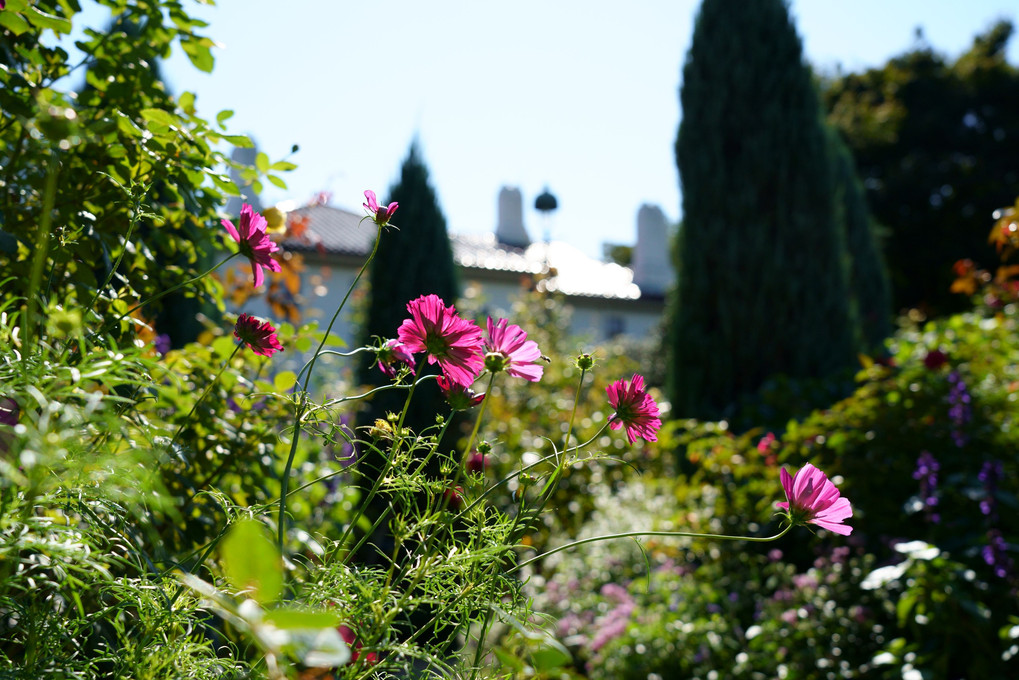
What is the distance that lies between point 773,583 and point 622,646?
2.49 ft

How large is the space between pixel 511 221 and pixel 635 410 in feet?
61.4

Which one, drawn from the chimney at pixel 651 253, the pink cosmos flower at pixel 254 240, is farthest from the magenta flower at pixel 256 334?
the chimney at pixel 651 253

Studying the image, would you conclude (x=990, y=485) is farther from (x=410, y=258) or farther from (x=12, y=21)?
(x=410, y=258)

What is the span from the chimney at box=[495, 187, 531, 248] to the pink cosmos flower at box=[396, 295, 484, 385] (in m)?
18.5

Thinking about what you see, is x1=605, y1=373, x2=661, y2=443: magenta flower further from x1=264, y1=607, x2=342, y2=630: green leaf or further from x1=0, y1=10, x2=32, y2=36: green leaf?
x1=0, y1=10, x2=32, y2=36: green leaf

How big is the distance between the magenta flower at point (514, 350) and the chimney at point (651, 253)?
59.8ft

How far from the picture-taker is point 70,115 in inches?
19.2

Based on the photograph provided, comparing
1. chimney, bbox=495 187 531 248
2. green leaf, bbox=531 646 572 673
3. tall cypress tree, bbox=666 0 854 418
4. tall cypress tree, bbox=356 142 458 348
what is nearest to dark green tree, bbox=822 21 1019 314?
chimney, bbox=495 187 531 248

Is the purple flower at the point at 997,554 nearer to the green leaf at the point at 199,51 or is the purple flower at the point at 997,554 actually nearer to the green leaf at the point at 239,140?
the green leaf at the point at 239,140

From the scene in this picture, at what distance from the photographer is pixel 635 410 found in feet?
2.92

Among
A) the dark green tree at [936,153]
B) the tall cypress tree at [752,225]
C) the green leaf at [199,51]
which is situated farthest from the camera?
the dark green tree at [936,153]

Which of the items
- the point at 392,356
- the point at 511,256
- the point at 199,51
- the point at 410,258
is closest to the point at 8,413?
the point at 392,356

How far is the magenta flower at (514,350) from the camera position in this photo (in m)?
0.85

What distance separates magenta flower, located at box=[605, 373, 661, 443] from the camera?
2.90ft
